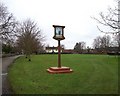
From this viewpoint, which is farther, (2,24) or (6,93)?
(2,24)

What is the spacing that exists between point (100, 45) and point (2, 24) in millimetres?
62821

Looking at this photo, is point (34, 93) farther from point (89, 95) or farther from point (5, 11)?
point (5, 11)

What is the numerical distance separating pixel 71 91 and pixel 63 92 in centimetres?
39

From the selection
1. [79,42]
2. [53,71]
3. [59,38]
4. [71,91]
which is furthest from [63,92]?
[79,42]

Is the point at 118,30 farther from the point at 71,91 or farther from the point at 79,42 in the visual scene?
the point at 79,42

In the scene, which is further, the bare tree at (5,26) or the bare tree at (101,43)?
the bare tree at (101,43)

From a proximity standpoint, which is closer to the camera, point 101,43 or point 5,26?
point 5,26

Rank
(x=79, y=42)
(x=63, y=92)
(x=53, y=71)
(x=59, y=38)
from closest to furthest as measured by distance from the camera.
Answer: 1. (x=63, y=92)
2. (x=53, y=71)
3. (x=59, y=38)
4. (x=79, y=42)

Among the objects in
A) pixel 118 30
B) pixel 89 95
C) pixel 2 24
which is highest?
pixel 2 24

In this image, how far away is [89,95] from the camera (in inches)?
341

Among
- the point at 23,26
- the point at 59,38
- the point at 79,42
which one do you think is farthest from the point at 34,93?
the point at 79,42

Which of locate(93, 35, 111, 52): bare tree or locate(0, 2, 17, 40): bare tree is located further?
locate(93, 35, 111, 52): bare tree

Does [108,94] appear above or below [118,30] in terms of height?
below

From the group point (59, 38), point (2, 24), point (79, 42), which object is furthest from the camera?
point (79, 42)
